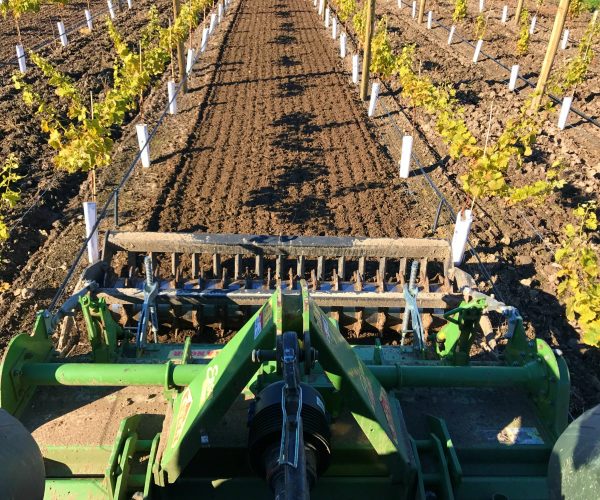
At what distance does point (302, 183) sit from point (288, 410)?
25.6 feet

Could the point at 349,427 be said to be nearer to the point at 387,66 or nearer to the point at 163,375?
the point at 163,375

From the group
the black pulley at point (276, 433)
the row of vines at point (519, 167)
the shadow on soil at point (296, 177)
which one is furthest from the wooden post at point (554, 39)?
Result: the black pulley at point (276, 433)

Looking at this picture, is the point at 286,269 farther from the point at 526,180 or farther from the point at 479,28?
the point at 479,28

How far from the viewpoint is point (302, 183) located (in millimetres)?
9688

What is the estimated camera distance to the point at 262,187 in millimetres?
9492

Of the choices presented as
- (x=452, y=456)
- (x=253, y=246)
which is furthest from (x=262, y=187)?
(x=452, y=456)

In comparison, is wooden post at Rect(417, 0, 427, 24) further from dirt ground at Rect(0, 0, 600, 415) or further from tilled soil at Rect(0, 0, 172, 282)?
tilled soil at Rect(0, 0, 172, 282)

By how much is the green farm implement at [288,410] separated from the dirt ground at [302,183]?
2.16 metres

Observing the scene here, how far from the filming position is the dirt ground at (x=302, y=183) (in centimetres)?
734

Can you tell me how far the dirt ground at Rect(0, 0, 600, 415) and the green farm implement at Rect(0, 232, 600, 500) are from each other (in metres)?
2.16

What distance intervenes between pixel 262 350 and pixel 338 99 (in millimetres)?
12757

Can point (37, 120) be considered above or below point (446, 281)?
below

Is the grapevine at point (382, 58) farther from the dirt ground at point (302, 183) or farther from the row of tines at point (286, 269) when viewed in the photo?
the row of tines at point (286, 269)

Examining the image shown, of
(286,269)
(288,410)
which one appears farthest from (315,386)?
(286,269)
